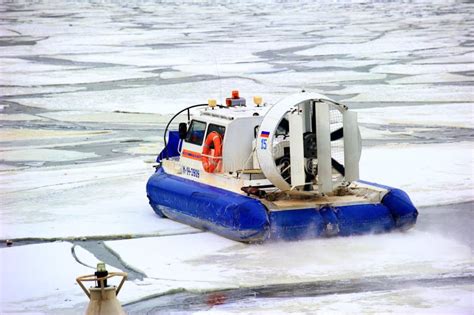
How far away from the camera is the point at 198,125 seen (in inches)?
503

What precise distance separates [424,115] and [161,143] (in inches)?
168

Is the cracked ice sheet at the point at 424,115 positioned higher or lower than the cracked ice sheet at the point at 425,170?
lower

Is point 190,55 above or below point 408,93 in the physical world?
below

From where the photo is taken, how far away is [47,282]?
1034 cm

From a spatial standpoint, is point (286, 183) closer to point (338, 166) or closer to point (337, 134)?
point (338, 166)

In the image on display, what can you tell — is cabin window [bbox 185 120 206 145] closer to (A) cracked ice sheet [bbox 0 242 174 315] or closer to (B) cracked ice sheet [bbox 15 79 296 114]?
(A) cracked ice sheet [bbox 0 242 174 315]

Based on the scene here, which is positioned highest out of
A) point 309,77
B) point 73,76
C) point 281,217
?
point 281,217

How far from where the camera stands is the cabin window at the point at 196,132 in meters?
12.7

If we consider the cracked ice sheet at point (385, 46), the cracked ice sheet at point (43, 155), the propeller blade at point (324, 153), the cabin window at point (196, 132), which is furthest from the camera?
the cracked ice sheet at point (385, 46)

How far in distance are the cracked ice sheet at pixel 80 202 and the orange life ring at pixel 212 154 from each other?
59cm

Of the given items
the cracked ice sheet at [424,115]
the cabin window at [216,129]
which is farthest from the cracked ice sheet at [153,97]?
the cabin window at [216,129]

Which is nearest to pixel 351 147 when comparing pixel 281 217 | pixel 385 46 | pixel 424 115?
pixel 281 217

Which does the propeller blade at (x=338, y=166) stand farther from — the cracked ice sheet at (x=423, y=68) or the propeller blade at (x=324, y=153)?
the cracked ice sheet at (x=423, y=68)

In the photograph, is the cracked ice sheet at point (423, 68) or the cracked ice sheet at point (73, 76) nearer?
the cracked ice sheet at point (73, 76)
